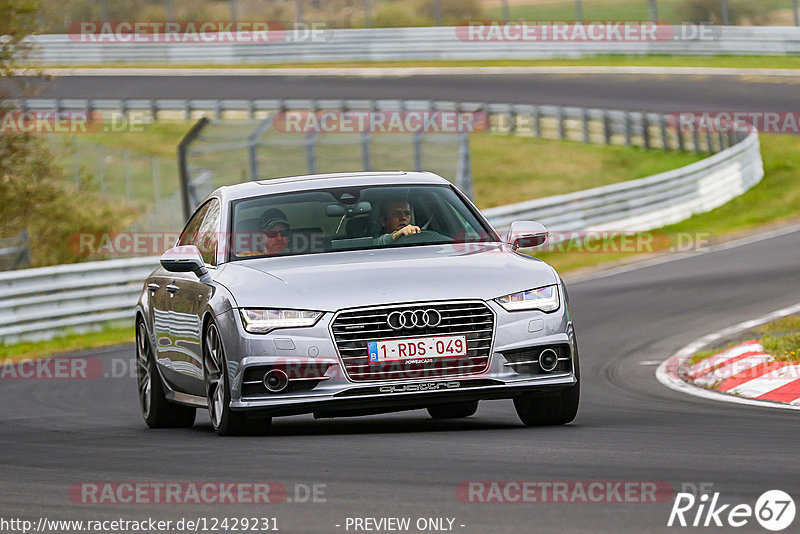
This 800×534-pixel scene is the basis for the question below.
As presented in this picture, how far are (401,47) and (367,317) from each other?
44.8m

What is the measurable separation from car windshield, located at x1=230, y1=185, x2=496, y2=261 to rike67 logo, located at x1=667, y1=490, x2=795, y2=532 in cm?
383

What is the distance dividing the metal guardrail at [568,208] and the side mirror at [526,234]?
11802 millimetres

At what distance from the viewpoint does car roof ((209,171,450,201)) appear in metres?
9.75

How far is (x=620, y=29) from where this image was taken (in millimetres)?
48344

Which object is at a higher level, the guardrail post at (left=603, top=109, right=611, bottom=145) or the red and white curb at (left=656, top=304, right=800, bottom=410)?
the red and white curb at (left=656, top=304, right=800, bottom=410)

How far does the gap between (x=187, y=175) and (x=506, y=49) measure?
2683 centimetres

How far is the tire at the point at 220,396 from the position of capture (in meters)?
8.60

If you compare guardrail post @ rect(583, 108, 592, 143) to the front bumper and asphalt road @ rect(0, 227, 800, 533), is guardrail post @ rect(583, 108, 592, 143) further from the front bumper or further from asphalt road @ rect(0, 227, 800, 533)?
the front bumper

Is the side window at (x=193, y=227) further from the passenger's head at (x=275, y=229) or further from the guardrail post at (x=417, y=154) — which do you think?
the guardrail post at (x=417, y=154)

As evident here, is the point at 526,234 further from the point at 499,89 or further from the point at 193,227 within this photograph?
the point at 499,89

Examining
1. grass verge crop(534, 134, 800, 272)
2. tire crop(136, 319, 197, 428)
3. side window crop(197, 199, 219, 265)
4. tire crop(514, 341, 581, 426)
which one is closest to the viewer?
tire crop(514, 341, 581, 426)

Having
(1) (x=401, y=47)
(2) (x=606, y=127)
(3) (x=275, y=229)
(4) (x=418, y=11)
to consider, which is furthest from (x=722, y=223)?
(4) (x=418, y=11)

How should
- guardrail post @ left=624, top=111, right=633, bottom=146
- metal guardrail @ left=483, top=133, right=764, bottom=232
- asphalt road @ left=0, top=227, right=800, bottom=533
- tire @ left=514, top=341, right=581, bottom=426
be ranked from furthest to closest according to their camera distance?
guardrail post @ left=624, top=111, right=633, bottom=146, metal guardrail @ left=483, top=133, right=764, bottom=232, tire @ left=514, top=341, right=581, bottom=426, asphalt road @ left=0, top=227, right=800, bottom=533

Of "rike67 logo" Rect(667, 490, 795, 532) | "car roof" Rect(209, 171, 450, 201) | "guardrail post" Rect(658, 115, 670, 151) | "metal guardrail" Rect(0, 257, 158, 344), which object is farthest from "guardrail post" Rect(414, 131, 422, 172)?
"rike67 logo" Rect(667, 490, 795, 532)
